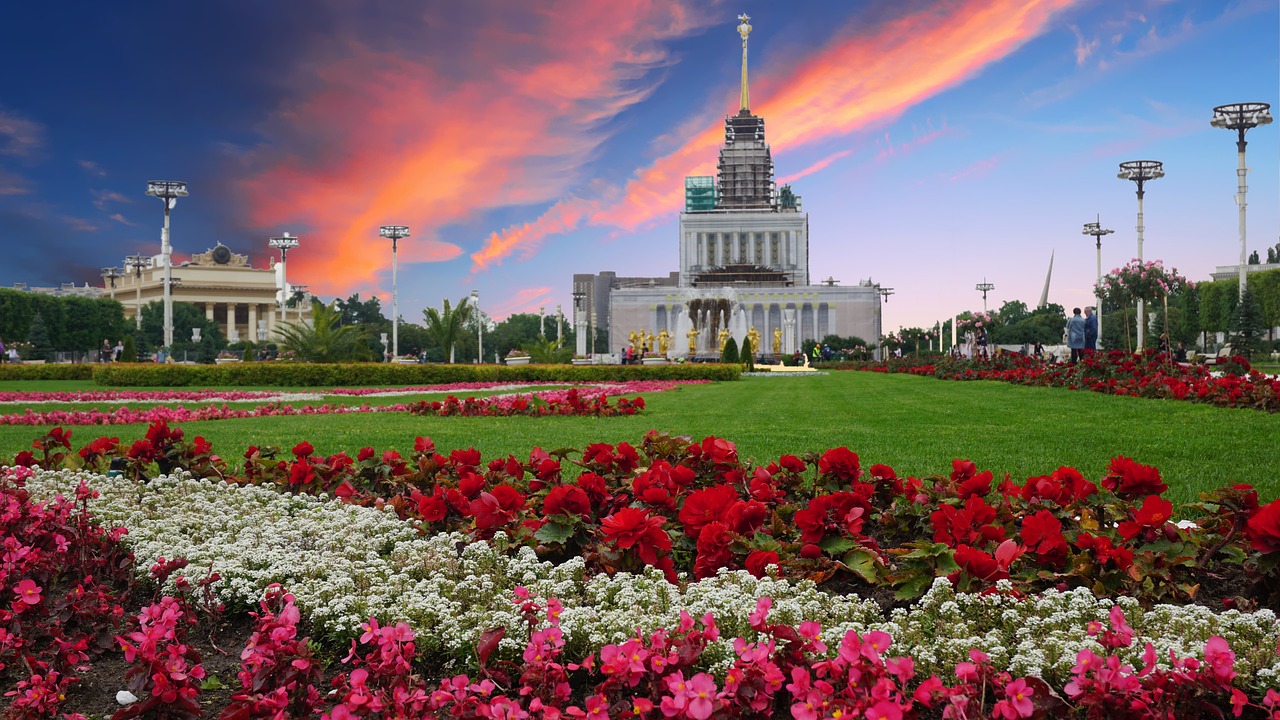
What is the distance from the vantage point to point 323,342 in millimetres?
23906

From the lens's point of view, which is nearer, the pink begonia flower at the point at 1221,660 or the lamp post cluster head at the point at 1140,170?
the pink begonia flower at the point at 1221,660

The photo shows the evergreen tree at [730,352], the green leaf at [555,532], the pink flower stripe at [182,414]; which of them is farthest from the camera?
the evergreen tree at [730,352]

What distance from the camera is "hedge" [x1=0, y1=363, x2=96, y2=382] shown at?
75.5 feet

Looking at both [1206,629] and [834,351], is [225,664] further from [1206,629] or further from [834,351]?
[834,351]

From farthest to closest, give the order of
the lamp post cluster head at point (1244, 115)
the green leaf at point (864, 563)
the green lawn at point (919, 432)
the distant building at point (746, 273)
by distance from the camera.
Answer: the distant building at point (746, 273)
the lamp post cluster head at point (1244, 115)
the green lawn at point (919, 432)
the green leaf at point (864, 563)

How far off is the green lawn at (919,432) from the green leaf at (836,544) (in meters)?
2.13

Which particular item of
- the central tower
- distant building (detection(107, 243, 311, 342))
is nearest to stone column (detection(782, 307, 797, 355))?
the central tower

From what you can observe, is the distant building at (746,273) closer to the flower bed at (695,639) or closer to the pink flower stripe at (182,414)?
the pink flower stripe at (182,414)

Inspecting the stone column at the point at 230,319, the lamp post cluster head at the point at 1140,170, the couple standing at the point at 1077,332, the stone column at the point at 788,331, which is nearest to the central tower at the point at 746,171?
the stone column at the point at 788,331

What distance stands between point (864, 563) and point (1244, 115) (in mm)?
32607

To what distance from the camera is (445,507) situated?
308 centimetres

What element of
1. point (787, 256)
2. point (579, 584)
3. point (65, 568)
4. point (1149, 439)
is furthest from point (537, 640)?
point (787, 256)

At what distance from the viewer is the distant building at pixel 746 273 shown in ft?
259

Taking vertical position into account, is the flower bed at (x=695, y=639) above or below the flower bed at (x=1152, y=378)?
below
